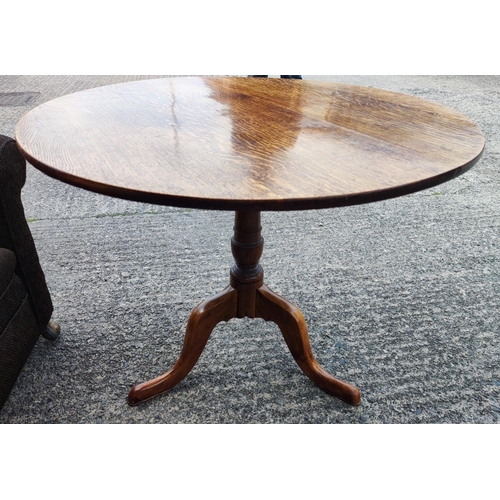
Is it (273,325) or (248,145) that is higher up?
(248,145)

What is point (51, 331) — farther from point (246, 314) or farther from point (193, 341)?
point (246, 314)

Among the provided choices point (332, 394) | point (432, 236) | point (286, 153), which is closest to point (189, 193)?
point (286, 153)

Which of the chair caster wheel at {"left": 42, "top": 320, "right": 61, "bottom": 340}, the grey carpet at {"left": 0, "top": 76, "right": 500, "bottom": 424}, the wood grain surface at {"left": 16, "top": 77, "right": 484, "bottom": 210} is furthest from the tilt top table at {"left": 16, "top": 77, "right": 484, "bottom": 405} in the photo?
the chair caster wheel at {"left": 42, "top": 320, "right": 61, "bottom": 340}

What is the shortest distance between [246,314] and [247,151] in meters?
0.63

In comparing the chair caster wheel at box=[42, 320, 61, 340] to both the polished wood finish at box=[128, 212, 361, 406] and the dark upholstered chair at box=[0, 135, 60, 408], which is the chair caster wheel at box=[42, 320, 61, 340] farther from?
the polished wood finish at box=[128, 212, 361, 406]

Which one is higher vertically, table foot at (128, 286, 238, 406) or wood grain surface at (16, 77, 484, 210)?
wood grain surface at (16, 77, 484, 210)

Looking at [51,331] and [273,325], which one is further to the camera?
[273,325]

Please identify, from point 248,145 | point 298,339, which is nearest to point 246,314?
point 298,339

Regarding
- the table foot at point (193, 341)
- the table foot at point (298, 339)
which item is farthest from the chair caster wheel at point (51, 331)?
the table foot at point (298, 339)

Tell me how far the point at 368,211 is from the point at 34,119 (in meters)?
1.80

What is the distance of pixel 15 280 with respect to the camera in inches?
55.6

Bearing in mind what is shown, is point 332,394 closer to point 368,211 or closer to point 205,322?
point 205,322

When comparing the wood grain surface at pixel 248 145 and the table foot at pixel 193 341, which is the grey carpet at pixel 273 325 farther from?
the wood grain surface at pixel 248 145

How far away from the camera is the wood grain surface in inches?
33.6
